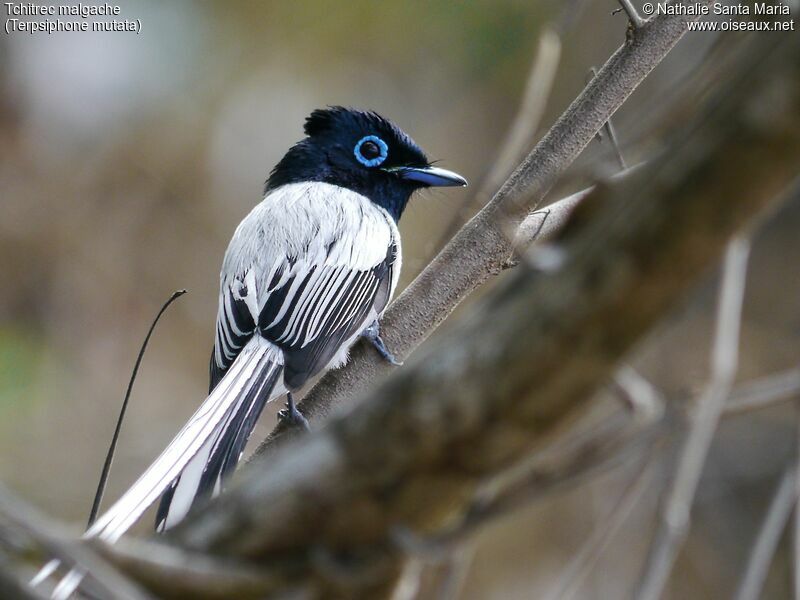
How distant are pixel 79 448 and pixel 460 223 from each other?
4217mm

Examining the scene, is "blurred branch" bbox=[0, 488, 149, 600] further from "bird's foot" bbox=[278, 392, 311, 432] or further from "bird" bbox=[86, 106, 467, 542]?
"bird's foot" bbox=[278, 392, 311, 432]

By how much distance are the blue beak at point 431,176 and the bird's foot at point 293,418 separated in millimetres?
1460

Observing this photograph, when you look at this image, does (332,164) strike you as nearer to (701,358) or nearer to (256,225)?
(256,225)

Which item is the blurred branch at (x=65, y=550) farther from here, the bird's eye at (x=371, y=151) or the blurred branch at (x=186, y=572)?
the bird's eye at (x=371, y=151)

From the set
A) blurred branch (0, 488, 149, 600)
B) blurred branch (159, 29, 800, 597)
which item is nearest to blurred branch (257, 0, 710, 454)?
blurred branch (159, 29, 800, 597)

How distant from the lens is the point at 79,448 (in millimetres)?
6477

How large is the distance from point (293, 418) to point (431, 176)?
1.58 meters

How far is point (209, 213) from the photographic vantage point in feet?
23.6

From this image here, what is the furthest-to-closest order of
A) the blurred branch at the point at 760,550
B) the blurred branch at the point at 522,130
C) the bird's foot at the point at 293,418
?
the bird's foot at the point at 293,418
the blurred branch at the point at 522,130
the blurred branch at the point at 760,550

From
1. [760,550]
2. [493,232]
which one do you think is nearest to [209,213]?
[493,232]

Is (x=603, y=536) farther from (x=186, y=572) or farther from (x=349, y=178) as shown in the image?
(x=349, y=178)

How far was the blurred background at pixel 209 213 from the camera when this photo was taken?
20.4ft

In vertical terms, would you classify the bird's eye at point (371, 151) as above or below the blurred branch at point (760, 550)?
above

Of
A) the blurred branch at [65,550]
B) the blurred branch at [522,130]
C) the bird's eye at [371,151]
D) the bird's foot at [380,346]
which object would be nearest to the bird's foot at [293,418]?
the bird's foot at [380,346]
